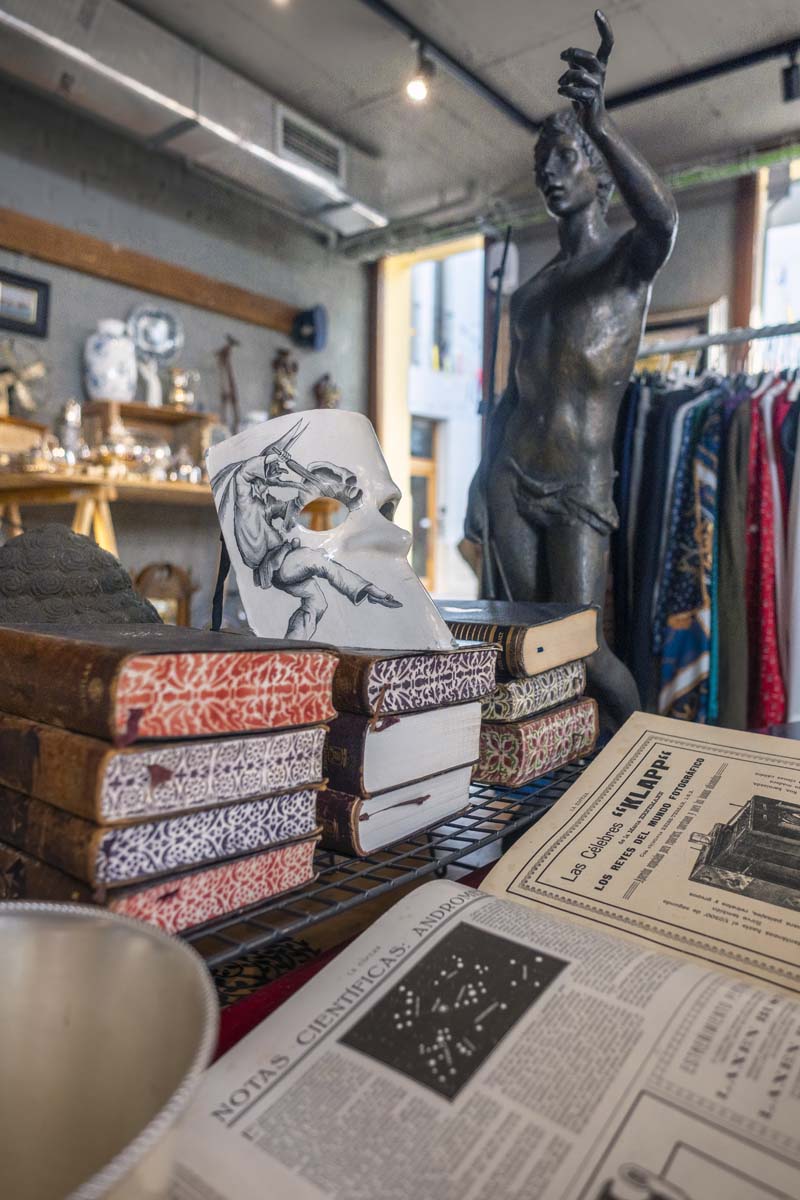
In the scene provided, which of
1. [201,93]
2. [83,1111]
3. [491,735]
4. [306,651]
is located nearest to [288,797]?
[306,651]

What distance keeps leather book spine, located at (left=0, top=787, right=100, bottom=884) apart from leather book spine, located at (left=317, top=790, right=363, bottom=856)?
200 millimetres

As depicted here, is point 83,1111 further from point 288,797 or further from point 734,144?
point 734,144

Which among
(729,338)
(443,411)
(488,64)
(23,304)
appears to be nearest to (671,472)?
(729,338)

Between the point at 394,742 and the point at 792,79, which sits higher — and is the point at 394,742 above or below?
below

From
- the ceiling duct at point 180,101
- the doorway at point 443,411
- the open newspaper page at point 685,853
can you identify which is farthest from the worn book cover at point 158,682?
the doorway at point 443,411

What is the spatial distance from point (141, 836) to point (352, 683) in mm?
187

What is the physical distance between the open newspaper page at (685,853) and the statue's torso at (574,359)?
824mm

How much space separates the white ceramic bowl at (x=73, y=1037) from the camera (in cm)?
33

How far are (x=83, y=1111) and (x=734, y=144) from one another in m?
4.58

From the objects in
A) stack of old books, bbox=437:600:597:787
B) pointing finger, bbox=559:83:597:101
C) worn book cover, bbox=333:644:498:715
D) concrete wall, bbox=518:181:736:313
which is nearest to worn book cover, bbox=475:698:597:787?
stack of old books, bbox=437:600:597:787

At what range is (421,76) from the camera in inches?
125

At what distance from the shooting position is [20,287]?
3408mm

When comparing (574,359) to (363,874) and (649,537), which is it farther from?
(363,874)

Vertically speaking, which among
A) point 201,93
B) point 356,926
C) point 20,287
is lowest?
point 356,926
